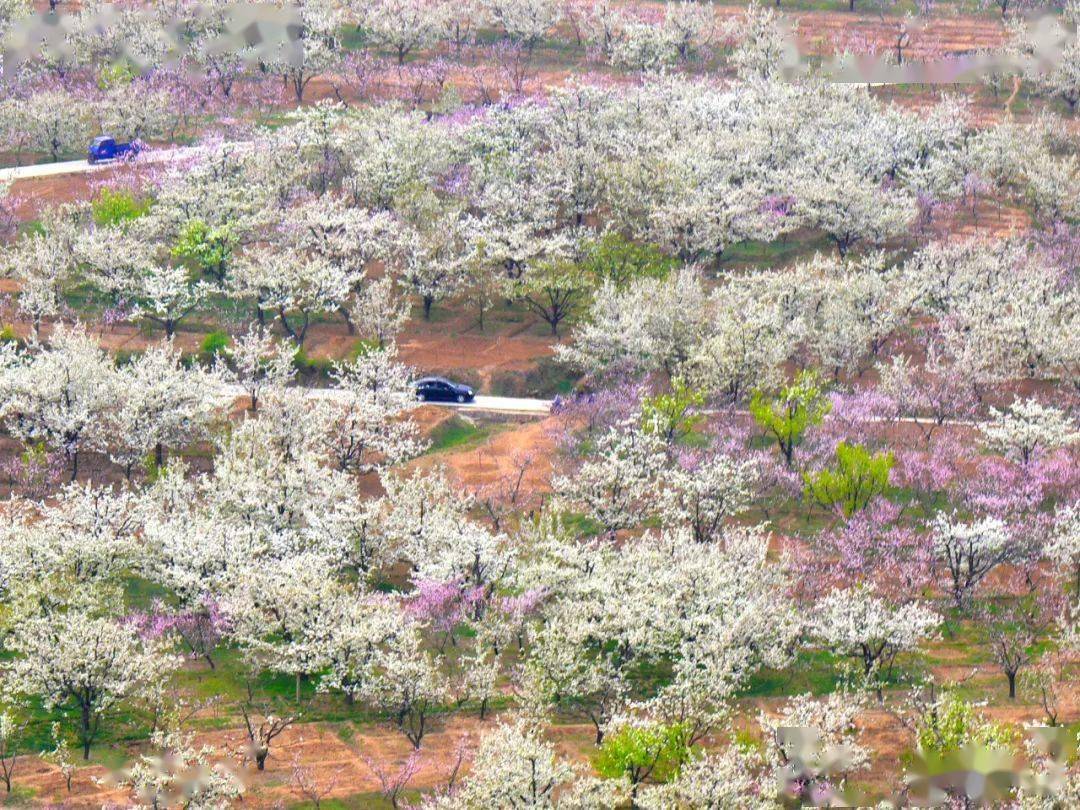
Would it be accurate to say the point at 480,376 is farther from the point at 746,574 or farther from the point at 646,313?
the point at 746,574

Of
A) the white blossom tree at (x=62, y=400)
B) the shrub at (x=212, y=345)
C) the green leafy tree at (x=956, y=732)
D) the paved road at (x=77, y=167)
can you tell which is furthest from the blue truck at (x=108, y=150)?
the green leafy tree at (x=956, y=732)

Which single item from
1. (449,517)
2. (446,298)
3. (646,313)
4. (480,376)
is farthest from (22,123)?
(449,517)

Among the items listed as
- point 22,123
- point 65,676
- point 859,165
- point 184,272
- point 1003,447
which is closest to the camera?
point 65,676

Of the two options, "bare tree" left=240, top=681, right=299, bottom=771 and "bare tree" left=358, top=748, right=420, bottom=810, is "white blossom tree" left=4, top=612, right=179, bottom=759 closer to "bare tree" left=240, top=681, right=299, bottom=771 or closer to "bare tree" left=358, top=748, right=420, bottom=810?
"bare tree" left=240, top=681, right=299, bottom=771

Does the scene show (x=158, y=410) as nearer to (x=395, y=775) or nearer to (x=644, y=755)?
(x=395, y=775)

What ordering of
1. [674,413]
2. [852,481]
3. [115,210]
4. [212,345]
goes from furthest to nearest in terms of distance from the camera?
[115,210], [212,345], [674,413], [852,481]

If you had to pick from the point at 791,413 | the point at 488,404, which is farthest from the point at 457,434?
the point at 791,413
